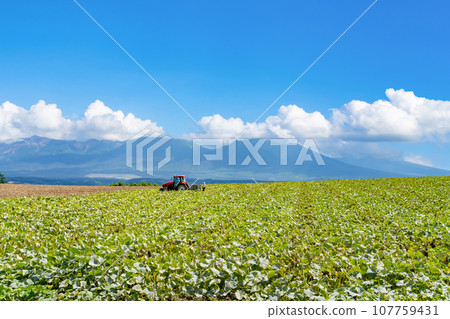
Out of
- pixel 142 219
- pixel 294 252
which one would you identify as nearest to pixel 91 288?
pixel 294 252

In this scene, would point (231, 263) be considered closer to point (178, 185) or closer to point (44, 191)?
point (178, 185)

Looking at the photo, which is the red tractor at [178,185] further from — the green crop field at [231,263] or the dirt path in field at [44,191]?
the green crop field at [231,263]

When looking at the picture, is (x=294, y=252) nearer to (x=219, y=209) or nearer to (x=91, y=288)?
(x=91, y=288)

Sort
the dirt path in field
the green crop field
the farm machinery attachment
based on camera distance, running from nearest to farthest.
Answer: the green crop field < the dirt path in field < the farm machinery attachment

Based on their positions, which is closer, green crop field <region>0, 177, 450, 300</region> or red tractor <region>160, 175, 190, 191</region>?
green crop field <region>0, 177, 450, 300</region>

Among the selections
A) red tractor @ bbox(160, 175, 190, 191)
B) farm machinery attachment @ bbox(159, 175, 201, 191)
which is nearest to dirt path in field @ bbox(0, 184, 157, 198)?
red tractor @ bbox(160, 175, 190, 191)

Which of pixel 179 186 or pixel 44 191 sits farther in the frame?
pixel 44 191

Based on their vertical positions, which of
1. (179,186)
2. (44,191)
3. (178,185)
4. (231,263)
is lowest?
(231,263)

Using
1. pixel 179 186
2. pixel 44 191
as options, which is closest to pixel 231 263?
pixel 179 186

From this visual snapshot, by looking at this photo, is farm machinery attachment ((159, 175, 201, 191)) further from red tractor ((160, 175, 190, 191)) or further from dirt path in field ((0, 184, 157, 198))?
dirt path in field ((0, 184, 157, 198))

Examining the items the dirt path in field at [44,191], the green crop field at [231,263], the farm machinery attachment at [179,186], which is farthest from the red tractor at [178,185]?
the green crop field at [231,263]

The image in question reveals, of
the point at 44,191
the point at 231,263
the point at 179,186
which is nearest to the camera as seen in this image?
the point at 231,263

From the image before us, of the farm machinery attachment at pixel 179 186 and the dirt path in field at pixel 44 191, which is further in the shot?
the farm machinery attachment at pixel 179 186

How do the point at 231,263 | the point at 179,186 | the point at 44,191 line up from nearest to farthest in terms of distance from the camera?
A: the point at 231,263 < the point at 179,186 < the point at 44,191
